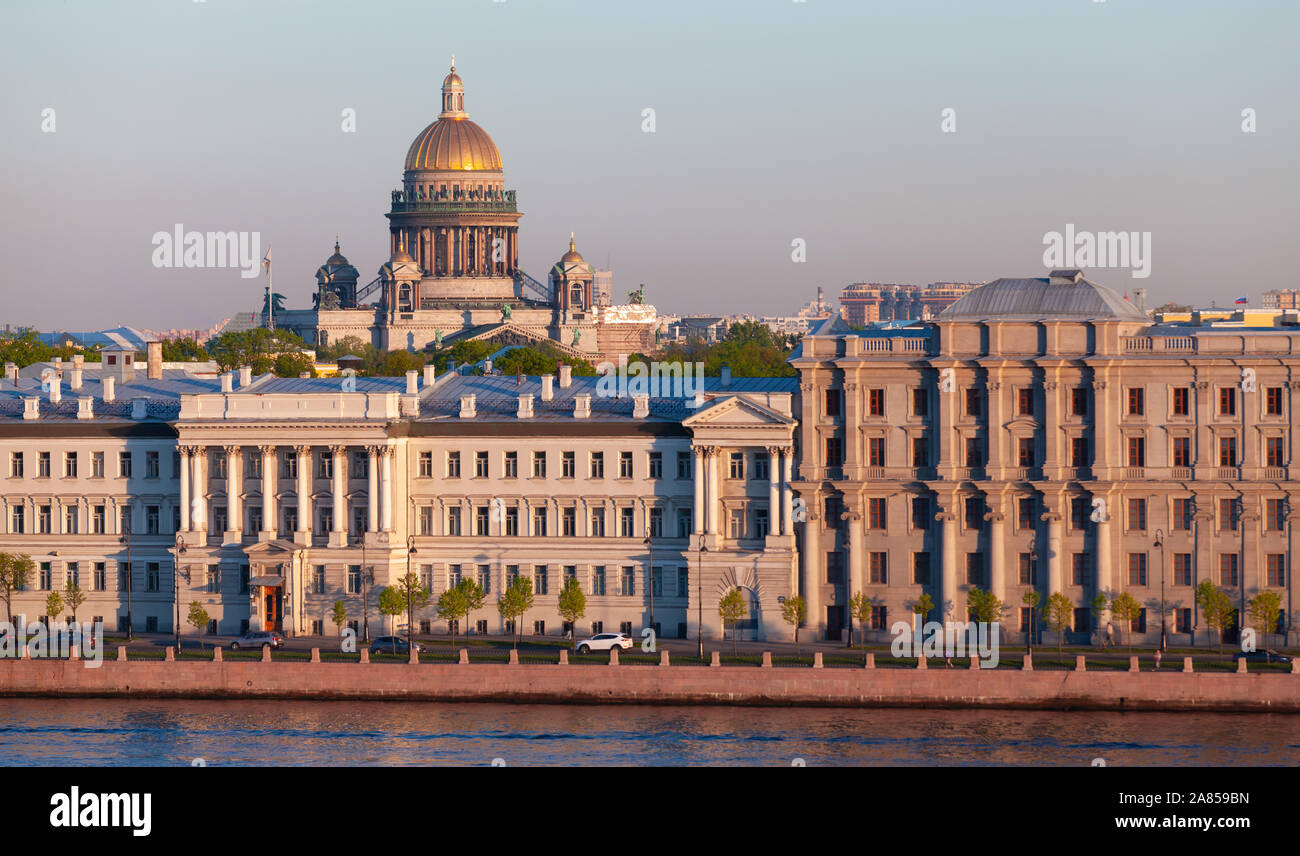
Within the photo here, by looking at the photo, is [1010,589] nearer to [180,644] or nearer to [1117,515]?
[1117,515]

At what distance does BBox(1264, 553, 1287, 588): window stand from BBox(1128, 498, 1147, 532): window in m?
4.29

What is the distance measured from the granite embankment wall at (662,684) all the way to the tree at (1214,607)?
7.22 meters

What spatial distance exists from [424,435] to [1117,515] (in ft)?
81.3

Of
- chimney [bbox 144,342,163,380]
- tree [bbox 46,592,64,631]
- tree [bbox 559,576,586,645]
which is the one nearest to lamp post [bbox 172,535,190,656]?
tree [bbox 46,592,64,631]

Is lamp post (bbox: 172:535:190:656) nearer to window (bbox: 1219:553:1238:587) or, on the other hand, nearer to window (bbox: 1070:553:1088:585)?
window (bbox: 1070:553:1088:585)

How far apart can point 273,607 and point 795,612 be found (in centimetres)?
1893

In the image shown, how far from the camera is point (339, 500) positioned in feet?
327

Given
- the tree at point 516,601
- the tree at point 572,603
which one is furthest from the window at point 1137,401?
the tree at point 516,601

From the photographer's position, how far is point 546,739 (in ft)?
261

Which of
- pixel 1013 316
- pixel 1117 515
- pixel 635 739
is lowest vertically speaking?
pixel 635 739

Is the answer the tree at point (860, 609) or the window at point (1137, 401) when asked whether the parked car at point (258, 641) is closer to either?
the tree at point (860, 609)

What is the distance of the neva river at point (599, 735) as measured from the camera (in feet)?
251
